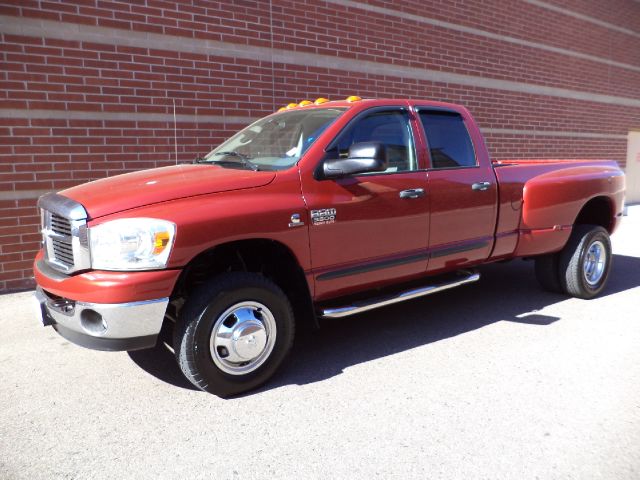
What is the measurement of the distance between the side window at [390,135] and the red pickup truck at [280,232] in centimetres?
1

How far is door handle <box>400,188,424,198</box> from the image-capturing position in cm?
395

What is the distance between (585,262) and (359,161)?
10.6 feet

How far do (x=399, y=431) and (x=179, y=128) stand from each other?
5.21 meters

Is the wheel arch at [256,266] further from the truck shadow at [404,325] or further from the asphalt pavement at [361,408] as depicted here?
the asphalt pavement at [361,408]

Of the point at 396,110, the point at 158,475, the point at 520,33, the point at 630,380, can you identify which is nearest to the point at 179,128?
the point at 396,110

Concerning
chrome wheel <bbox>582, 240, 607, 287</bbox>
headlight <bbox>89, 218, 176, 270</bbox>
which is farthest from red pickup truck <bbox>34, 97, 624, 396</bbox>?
chrome wheel <bbox>582, 240, 607, 287</bbox>

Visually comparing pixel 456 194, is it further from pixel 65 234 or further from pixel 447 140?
pixel 65 234

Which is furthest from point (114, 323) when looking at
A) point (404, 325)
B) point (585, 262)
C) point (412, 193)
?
point (585, 262)

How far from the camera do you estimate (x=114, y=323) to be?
2.89 meters

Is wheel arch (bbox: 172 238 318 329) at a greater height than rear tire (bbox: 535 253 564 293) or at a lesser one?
greater

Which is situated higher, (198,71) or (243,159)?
(198,71)

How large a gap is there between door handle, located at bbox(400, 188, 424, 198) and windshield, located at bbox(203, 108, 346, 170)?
2.51 feet

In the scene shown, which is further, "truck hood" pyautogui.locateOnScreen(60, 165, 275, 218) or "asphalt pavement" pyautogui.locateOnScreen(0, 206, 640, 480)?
"truck hood" pyautogui.locateOnScreen(60, 165, 275, 218)

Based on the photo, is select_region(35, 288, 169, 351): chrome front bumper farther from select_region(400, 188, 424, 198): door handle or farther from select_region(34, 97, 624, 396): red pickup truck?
select_region(400, 188, 424, 198): door handle
